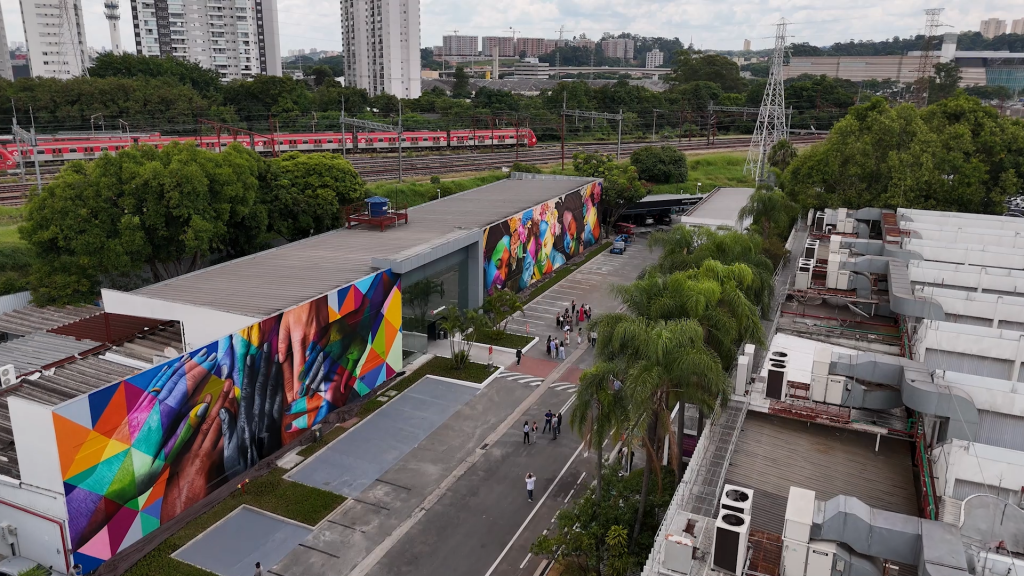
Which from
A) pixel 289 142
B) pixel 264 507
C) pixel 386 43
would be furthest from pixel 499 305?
pixel 386 43

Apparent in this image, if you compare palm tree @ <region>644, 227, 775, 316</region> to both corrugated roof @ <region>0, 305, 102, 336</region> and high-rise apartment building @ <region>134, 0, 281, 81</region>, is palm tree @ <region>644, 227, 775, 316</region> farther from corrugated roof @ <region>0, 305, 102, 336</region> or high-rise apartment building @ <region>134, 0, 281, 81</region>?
high-rise apartment building @ <region>134, 0, 281, 81</region>

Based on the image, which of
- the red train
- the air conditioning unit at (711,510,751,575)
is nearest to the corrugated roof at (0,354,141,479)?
the air conditioning unit at (711,510,751,575)

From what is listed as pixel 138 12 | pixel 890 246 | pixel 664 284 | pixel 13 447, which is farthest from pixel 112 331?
pixel 138 12

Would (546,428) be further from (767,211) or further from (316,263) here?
(767,211)

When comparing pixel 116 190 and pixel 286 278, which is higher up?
pixel 116 190

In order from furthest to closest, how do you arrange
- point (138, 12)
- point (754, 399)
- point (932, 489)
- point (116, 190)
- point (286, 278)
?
1. point (138, 12)
2. point (116, 190)
3. point (286, 278)
4. point (754, 399)
5. point (932, 489)

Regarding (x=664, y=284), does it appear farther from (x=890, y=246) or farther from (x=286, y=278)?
(x=286, y=278)

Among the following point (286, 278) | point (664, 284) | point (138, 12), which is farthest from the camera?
point (138, 12)

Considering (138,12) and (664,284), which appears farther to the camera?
(138,12)
